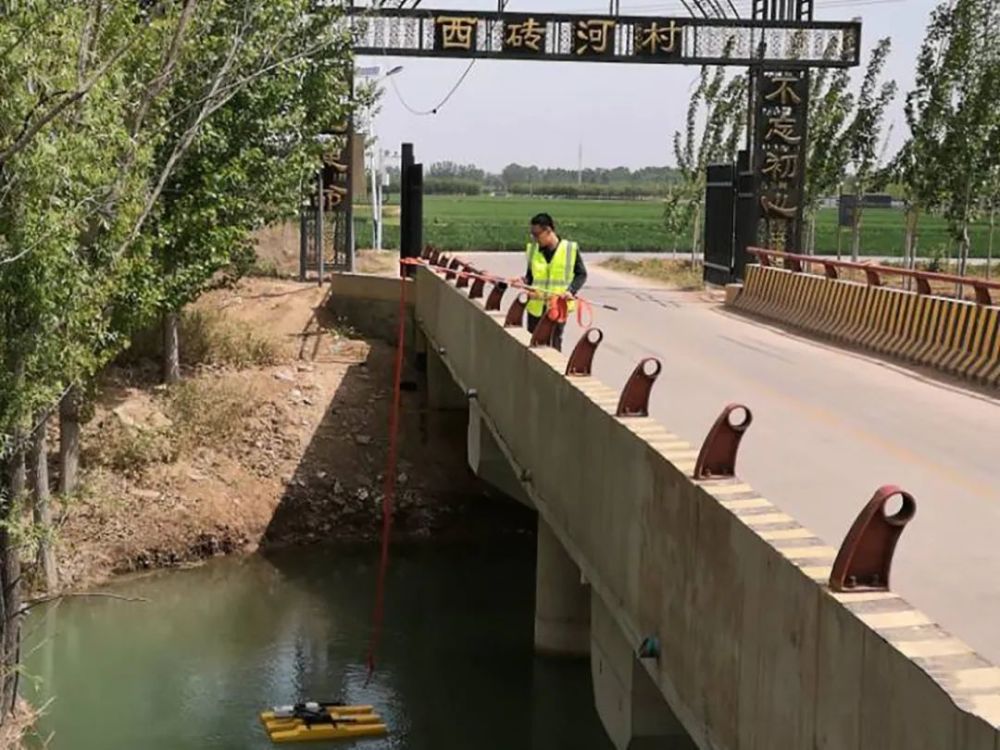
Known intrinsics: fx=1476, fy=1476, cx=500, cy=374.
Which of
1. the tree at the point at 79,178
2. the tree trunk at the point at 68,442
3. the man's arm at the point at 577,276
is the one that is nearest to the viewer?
the tree at the point at 79,178

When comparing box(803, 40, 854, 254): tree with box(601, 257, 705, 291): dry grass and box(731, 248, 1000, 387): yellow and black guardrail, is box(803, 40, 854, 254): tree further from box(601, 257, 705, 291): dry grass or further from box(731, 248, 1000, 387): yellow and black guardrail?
box(731, 248, 1000, 387): yellow and black guardrail

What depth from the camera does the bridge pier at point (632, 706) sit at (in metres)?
9.53

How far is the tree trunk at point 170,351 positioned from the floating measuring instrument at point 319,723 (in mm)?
10575

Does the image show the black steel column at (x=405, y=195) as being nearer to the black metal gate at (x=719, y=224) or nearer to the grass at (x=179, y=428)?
the grass at (x=179, y=428)

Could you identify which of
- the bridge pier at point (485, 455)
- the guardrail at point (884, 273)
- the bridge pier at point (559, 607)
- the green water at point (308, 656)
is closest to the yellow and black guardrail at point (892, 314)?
the guardrail at point (884, 273)

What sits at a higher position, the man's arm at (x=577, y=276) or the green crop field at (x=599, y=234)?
the man's arm at (x=577, y=276)

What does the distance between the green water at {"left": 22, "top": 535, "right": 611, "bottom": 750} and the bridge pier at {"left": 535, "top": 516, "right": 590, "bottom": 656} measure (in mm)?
230

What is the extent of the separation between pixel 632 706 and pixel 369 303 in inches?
732

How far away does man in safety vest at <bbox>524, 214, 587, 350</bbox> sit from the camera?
45.2 feet

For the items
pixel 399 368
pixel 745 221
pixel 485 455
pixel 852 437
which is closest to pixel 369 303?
pixel 745 221

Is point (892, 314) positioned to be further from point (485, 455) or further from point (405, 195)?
point (405, 195)

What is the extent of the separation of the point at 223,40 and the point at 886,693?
15431mm

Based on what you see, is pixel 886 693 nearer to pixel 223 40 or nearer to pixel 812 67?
pixel 223 40

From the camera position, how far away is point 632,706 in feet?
31.2
